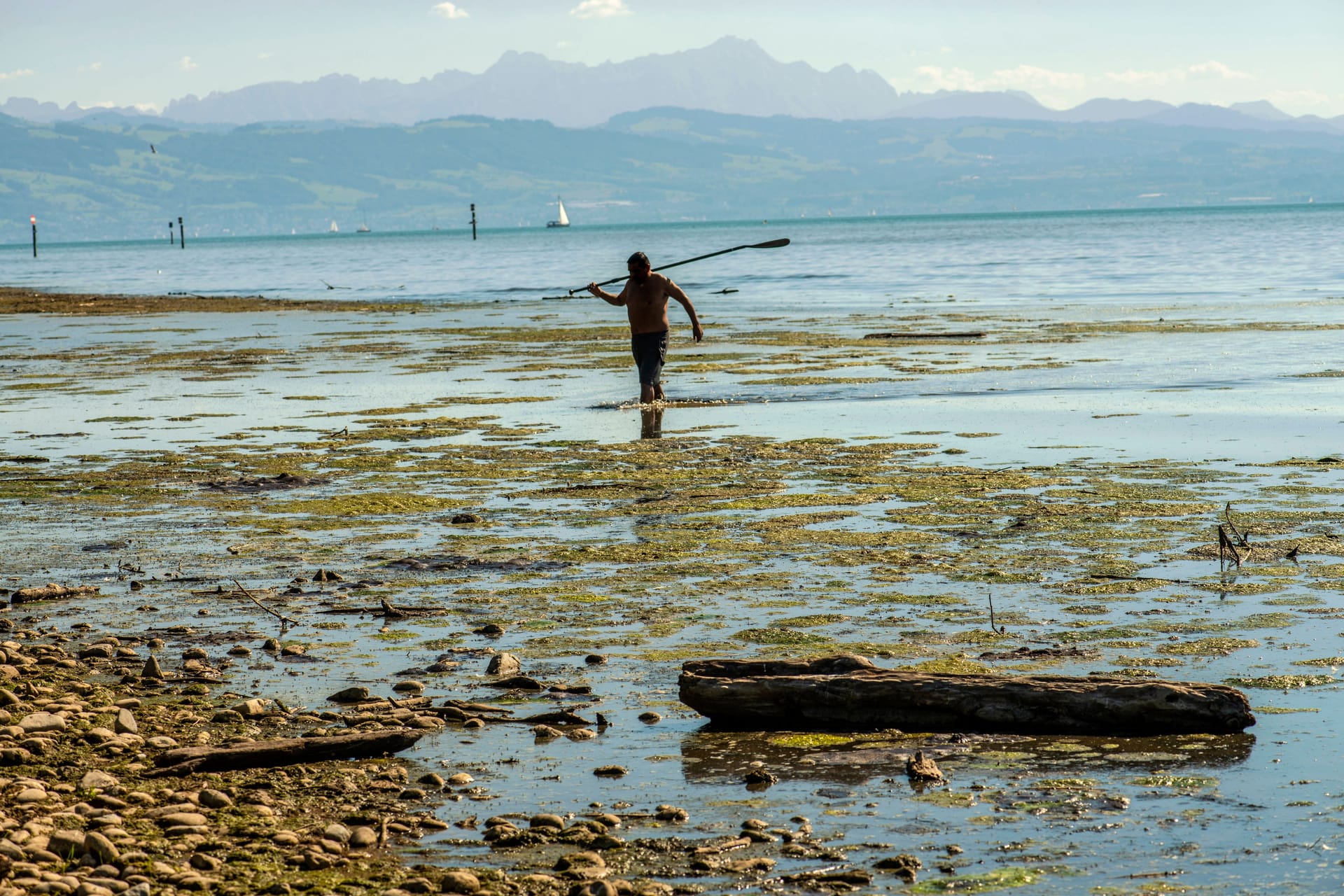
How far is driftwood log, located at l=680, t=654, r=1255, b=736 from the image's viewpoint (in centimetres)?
653

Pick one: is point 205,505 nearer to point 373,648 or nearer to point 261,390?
point 373,648

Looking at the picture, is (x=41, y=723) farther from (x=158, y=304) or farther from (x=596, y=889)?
(x=158, y=304)

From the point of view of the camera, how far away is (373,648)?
8.30m

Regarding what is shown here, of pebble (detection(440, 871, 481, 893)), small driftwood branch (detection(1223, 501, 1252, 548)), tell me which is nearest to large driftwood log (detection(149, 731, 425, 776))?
pebble (detection(440, 871, 481, 893))

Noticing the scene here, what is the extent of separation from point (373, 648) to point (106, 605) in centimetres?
226

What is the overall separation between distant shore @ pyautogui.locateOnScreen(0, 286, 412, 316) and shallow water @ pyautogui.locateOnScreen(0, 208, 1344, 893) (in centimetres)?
2047

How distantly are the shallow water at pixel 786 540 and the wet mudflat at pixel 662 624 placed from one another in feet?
0.13

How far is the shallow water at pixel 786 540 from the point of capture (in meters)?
5.88

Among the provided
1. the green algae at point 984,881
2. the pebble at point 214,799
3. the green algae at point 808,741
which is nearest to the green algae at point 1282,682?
the green algae at point 808,741

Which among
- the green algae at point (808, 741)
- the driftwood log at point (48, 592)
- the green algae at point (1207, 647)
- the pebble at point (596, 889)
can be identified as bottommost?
the green algae at point (808, 741)

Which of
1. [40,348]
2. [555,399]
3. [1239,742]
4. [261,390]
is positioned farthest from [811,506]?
[40,348]

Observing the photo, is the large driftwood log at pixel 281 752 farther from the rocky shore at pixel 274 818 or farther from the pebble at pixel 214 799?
the pebble at pixel 214 799

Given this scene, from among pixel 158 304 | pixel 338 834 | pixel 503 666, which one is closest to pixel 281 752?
pixel 338 834

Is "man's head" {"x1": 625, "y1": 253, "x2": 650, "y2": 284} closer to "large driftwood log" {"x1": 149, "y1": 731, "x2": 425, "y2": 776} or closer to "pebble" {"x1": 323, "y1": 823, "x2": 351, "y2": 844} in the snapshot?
"large driftwood log" {"x1": 149, "y1": 731, "x2": 425, "y2": 776}
